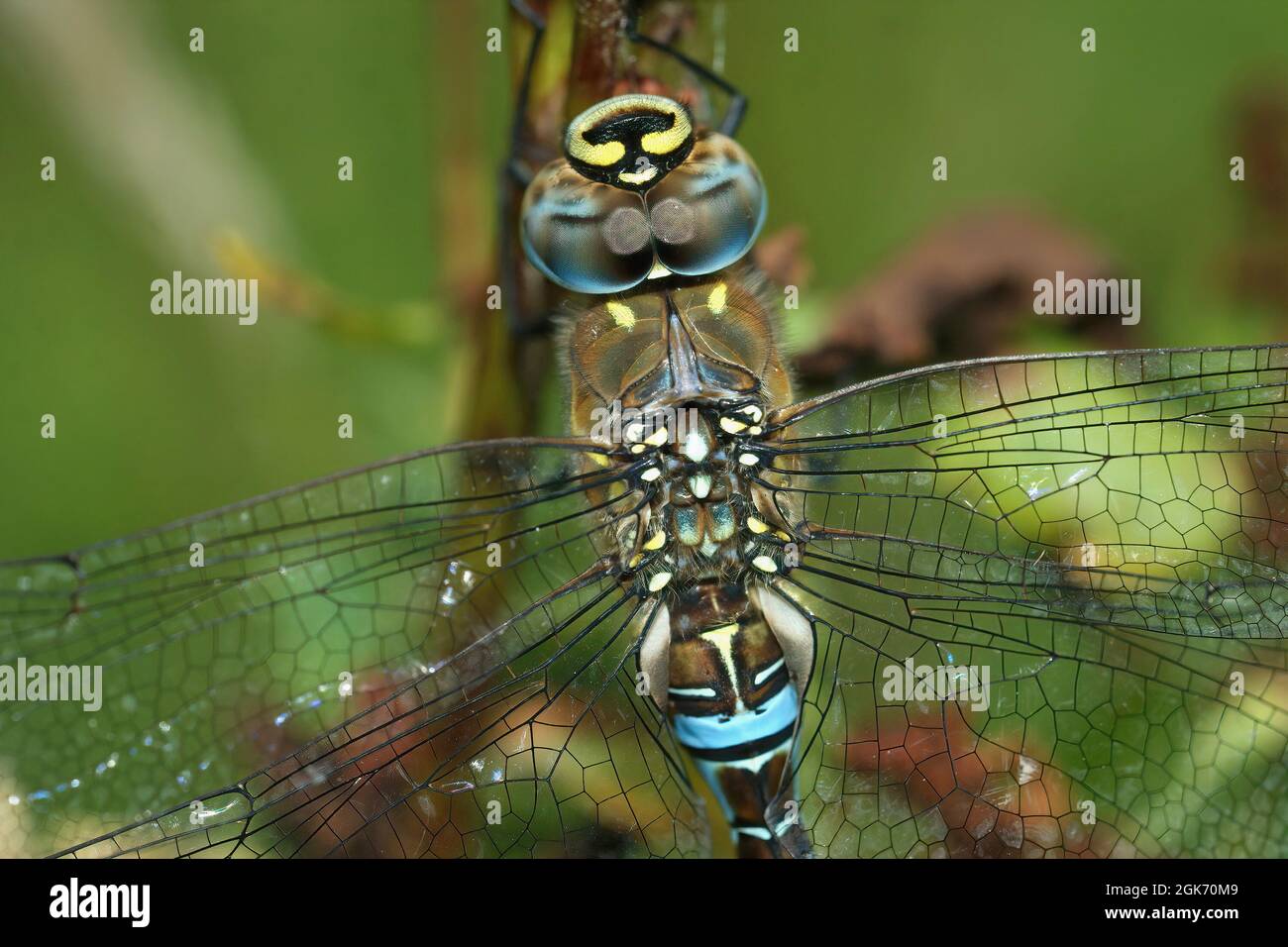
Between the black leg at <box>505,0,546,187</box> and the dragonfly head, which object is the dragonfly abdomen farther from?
the black leg at <box>505,0,546,187</box>

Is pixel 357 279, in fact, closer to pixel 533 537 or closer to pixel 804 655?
pixel 533 537

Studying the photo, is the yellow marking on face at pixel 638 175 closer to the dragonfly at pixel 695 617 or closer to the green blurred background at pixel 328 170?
the dragonfly at pixel 695 617

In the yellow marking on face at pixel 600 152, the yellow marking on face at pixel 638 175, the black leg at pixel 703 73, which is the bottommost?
the yellow marking on face at pixel 638 175

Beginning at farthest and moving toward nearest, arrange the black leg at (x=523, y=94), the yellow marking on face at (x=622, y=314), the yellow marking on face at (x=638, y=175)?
the yellow marking on face at (x=622, y=314), the yellow marking on face at (x=638, y=175), the black leg at (x=523, y=94)

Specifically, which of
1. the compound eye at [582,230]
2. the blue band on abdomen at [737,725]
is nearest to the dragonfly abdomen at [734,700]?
the blue band on abdomen at [737,725]

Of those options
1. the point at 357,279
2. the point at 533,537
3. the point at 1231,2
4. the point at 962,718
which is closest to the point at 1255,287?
the point at 1231,2

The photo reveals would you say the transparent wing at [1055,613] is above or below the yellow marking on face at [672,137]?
below

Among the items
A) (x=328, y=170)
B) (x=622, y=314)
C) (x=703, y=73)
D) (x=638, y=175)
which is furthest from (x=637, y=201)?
(x=328, y=170)

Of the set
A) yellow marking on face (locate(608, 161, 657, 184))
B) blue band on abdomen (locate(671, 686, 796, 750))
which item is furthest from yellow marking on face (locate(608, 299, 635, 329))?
blue band on abdomen (locate(671, 686, 796, 750))
